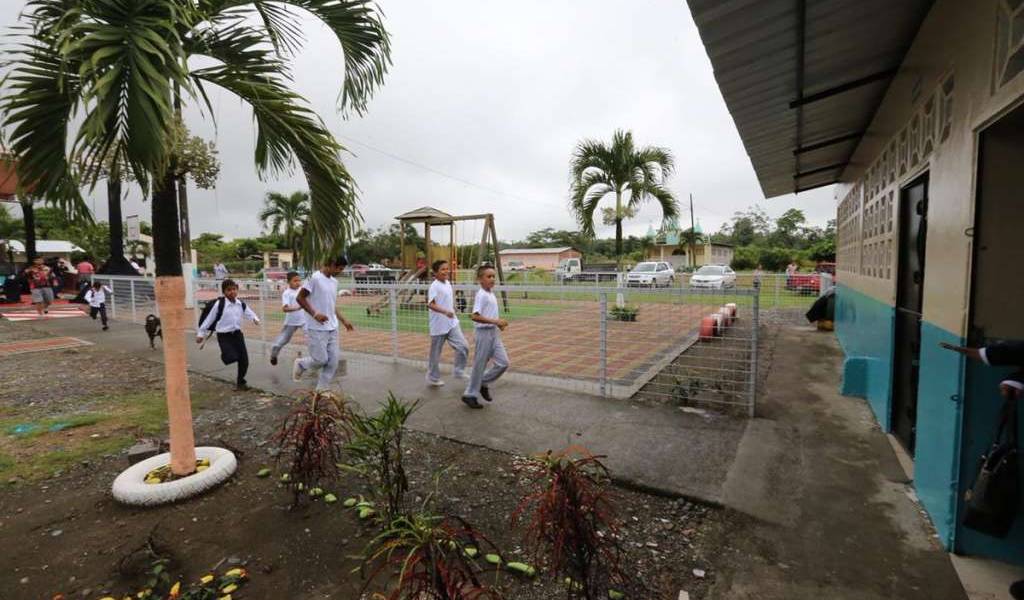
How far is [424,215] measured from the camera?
13.8m

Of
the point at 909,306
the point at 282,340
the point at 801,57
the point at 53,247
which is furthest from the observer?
the point at 53,247

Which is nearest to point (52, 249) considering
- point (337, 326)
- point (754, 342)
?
point (337, 326)

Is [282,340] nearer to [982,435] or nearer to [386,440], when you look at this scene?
[386,440]

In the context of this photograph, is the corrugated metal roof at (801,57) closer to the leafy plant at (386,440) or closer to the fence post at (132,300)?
the leafy plant at (386,440)

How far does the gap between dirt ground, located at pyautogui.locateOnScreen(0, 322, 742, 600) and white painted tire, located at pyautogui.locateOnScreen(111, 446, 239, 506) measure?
7 cm

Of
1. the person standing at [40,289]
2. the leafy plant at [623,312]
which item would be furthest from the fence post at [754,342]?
the person standing at [40,289]

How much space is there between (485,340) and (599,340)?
135cm

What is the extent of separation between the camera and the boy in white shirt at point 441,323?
210 inches

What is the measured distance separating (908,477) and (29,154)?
5773mm

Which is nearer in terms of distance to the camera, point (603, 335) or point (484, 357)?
point (484, 357)

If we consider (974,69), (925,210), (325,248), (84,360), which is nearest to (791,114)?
(925,210)

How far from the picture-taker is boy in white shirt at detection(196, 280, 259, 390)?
226 inches

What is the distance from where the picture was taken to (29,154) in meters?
2.42

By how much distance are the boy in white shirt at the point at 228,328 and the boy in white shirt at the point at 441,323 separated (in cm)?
239
